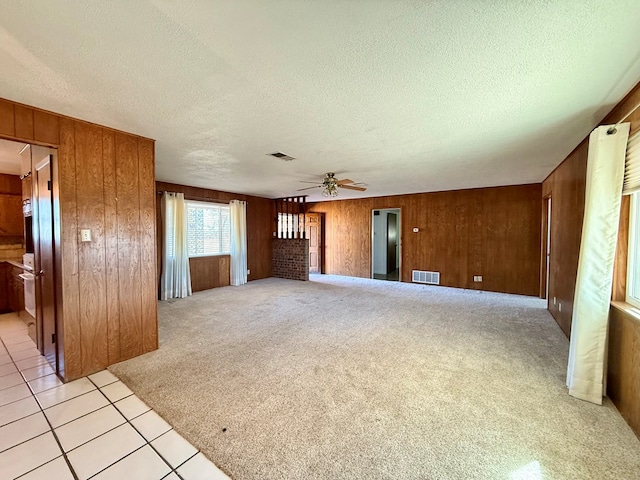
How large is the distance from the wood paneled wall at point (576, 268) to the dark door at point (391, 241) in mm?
4192

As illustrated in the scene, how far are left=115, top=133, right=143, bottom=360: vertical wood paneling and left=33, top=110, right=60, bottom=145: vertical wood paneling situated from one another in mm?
428

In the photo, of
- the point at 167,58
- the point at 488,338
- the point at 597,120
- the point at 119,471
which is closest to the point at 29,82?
the point at 167,58

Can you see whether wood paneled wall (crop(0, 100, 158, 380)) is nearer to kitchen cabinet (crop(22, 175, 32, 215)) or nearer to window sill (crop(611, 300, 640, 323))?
kitchen cabinet (crop(22, 175, 32, 215))

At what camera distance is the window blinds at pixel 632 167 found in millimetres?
1832

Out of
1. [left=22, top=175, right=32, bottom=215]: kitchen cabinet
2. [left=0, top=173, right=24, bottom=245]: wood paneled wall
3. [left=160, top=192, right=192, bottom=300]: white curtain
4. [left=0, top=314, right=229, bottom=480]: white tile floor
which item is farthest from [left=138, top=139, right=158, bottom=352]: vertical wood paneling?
[left=0, top=173, right=24, bottom=245]: wood paneled wall

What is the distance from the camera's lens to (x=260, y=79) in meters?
1.73

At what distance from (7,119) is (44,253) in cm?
121

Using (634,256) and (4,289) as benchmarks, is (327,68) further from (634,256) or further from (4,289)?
(4,289)

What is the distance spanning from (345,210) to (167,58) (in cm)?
670

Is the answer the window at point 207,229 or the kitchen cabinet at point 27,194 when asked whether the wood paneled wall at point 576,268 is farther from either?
the window at point 207,229

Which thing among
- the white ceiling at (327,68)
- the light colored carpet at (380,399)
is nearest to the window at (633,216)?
the white ceiling at (327,68)

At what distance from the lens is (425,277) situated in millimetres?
6715

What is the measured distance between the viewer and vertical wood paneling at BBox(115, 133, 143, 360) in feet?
8.70

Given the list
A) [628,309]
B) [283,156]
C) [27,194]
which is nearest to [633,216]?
[628,309]
